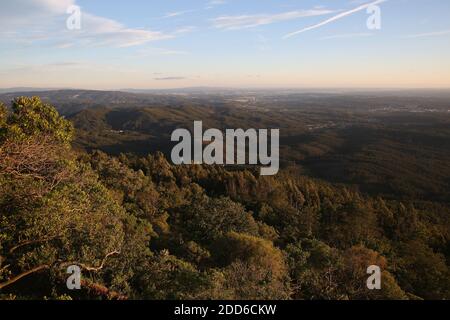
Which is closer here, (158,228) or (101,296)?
(101,296)

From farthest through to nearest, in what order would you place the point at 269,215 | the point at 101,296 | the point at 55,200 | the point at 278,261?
1. the point at 269,215
2. the point at 278,261
3. the point at 101,296
4. the point at 55,200

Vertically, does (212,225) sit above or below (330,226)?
above

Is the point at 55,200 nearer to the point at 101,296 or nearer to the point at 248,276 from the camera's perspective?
the point at 101,296

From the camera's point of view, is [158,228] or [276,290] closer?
[276,290]

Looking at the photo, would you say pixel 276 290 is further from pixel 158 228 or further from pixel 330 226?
pixel 330 226

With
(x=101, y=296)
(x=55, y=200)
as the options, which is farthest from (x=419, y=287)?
(x=55, y=200)

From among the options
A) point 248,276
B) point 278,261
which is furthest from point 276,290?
point 278,261
